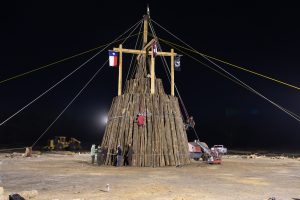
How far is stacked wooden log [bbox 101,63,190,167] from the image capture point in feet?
69.6

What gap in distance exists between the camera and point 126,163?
2159 cm

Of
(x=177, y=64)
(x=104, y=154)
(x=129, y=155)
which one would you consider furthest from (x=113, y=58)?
(x=129, y=155)

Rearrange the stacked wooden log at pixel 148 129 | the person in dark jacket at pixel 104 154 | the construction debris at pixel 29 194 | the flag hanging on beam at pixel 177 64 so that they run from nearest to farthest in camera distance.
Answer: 1. the construction debris at pixel 29 194
2. the stacked wooden log at pixel 148 129
3. the person in dark jacket at pixel 104 154
4. the flag hanging on beam at pixel 177 64

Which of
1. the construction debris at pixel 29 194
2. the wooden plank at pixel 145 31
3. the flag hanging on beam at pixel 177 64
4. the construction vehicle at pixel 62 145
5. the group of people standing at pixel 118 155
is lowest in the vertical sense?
the construction debris at pixel 29 194

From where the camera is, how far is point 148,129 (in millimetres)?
21516

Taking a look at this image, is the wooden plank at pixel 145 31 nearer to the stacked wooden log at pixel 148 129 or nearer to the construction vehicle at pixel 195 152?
the stacked wooden log at pixel 148 129

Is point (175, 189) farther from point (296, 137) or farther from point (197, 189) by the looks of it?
point (296, 137)

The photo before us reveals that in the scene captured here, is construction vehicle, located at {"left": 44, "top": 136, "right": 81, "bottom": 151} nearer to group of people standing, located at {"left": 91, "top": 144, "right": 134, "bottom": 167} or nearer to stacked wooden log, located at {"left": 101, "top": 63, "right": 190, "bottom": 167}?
group of people standing, located at {"left": 91, "top": 144, "right": 134, "bottom": 167}

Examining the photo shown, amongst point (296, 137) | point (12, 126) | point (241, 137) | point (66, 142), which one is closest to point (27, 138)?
point (12, 126)

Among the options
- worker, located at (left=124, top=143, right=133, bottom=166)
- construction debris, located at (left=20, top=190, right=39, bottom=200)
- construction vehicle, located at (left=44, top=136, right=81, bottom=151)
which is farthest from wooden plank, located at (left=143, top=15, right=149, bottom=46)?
construction vehicle, located at (left=44, top=136, right=81, bottom=151)

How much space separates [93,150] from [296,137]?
101302 mm

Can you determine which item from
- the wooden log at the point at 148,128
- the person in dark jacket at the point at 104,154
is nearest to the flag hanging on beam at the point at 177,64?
the wooden log at the point at 148,128

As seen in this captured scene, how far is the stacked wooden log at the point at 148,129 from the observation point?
69.6 ft

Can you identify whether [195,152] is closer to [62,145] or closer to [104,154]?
[104,154]
